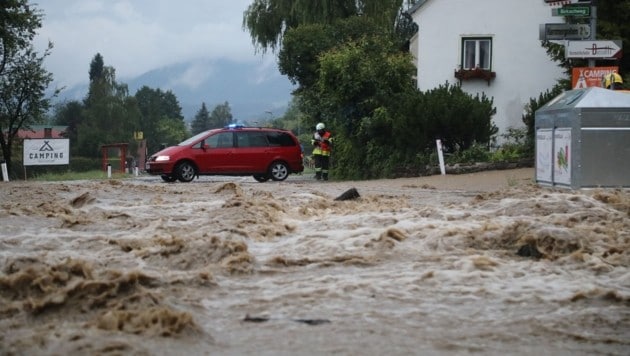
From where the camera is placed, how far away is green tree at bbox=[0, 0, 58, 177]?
3700cm

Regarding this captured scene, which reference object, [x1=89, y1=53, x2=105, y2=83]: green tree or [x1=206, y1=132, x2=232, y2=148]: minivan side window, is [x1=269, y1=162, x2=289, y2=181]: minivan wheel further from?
[x1=89, y1=53, x2=105, y2=83]: green tree

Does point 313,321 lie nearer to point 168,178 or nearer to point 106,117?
point 168,178

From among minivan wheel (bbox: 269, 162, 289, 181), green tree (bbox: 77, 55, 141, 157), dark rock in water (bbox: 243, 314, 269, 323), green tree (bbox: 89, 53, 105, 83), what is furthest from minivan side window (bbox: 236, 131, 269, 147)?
green tree (bbox: 89, 53, 105, 83)

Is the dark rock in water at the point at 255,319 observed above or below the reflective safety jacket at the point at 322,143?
below

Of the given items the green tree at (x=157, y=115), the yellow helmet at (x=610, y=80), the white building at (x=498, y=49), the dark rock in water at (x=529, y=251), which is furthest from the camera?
the green tree at (x=157, y=115)

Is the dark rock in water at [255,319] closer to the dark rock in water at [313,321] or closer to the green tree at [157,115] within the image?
the dark rock in water at [313,321]

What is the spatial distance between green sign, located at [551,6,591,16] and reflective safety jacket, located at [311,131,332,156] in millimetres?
11887

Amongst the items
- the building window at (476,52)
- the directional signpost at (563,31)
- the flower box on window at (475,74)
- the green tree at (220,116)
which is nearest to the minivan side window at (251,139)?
the flower box on window at (475,74)

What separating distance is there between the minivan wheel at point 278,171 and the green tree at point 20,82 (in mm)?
14399

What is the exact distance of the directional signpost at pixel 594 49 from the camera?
1628cm

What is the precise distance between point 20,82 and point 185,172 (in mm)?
14565

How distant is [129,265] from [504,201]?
19.9ft

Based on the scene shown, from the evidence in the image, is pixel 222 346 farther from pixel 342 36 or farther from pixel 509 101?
pixel 342 36

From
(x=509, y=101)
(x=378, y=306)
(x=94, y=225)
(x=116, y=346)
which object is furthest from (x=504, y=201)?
(x=509, y=101)
